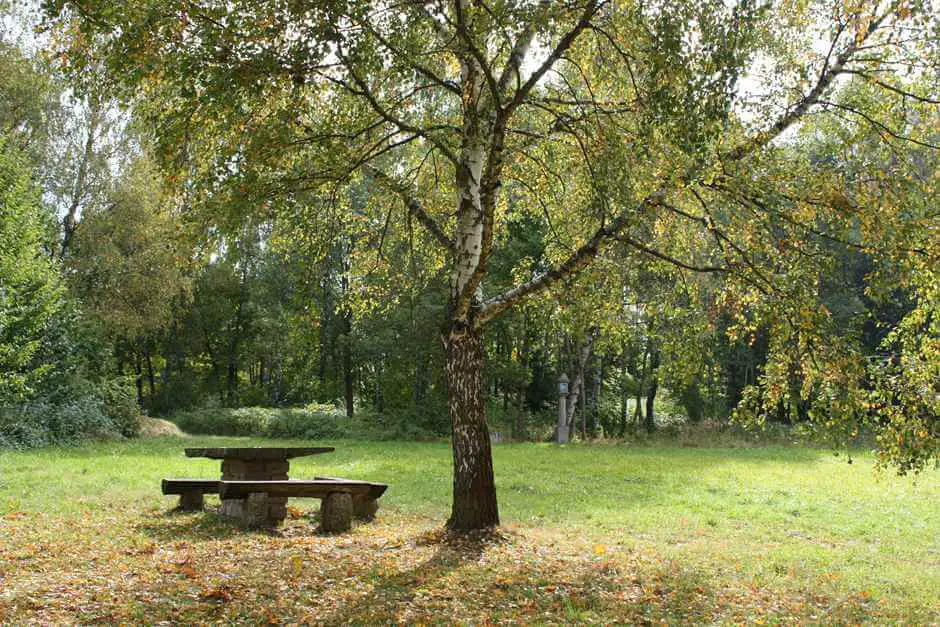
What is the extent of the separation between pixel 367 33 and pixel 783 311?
189 inches

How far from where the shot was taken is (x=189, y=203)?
8609mm

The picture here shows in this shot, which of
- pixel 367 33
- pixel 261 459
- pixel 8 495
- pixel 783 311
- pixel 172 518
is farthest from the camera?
pixel 8 495

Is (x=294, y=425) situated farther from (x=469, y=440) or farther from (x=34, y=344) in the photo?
(x=469, y=440)

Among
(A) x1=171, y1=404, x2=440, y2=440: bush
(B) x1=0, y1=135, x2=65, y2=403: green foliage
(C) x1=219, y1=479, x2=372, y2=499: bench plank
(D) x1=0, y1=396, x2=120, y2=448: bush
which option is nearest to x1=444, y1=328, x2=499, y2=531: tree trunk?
(C) x1=219, y1=479, x2=372, y2=499: bench plank

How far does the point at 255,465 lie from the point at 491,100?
5.94 metres

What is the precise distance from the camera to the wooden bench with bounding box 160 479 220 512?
33.3 ft

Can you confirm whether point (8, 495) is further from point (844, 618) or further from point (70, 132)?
point (70, 132)

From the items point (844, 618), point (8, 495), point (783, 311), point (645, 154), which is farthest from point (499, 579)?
point (8, 495)

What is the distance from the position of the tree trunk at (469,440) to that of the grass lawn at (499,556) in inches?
12.8

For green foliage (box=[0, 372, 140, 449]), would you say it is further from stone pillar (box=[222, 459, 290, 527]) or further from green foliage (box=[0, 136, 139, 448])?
stone pillar (box=[222, 459, 290, 527])

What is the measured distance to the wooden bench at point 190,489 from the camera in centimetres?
1015

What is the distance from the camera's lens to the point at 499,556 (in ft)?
27.2

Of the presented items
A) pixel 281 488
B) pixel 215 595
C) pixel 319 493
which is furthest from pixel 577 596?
pixel 281 488

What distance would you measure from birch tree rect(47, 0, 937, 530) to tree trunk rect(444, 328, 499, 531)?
21 mm
